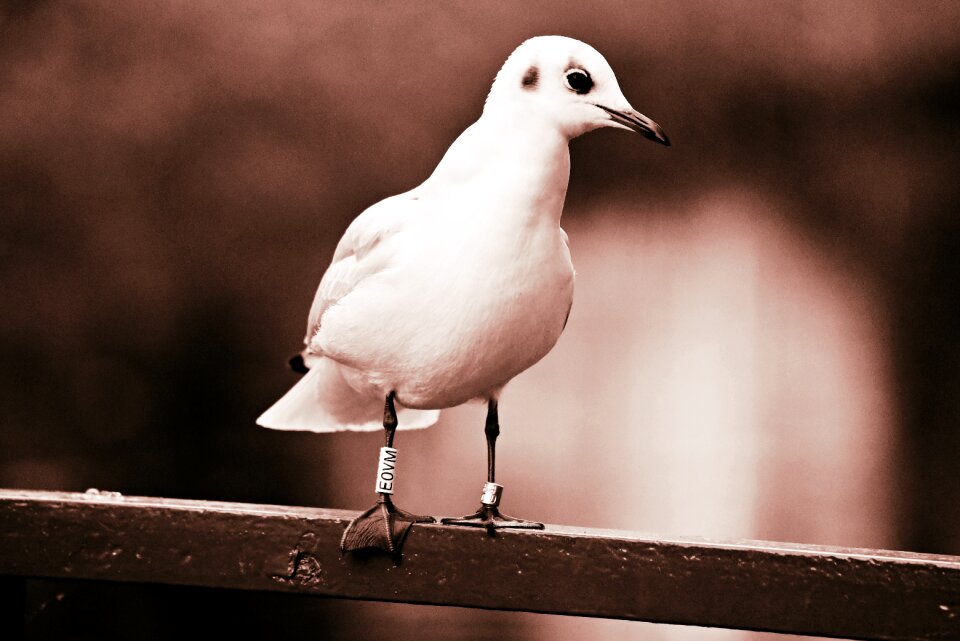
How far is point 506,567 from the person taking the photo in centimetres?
75

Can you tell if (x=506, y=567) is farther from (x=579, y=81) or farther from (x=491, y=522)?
(x=579, y=81)

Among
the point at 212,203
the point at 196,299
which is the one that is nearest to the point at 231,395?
the point at 196,299

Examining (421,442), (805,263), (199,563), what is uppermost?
(805,263)

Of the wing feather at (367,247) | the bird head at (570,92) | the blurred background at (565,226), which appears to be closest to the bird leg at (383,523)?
the wing feather at (367,247)

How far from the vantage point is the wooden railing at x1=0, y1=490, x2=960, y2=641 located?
719 millimetres

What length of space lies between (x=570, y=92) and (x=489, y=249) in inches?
4.5

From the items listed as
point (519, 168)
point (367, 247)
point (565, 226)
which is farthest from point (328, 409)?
point (565, 226)

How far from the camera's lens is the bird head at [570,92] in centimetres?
73

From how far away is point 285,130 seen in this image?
1532mm

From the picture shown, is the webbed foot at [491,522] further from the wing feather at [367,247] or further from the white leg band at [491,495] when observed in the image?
the wing feather at [367,247]

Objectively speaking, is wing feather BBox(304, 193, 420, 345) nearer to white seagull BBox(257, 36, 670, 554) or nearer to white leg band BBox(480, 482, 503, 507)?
white seagull BBox(257, 36, 670, 554)

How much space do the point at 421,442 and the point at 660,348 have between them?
1.09 feet

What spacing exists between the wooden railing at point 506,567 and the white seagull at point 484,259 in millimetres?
28

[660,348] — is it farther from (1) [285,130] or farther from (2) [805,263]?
(1) [285,130]
